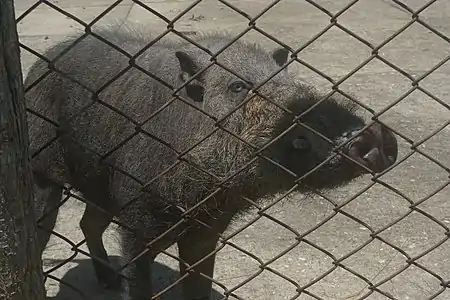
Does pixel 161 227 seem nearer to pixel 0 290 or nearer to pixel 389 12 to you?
pixel 0 290

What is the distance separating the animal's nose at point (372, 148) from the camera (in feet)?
8.25

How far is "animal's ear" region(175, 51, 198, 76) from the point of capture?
3205 millimetres

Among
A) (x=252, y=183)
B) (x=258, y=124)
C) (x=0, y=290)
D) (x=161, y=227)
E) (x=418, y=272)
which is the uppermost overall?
(x=0, y=290)

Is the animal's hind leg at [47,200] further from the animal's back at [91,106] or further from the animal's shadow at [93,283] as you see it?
the animal's shadow at [93,283]

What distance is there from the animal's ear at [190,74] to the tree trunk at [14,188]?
1407 millimetres

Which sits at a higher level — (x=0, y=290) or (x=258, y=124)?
(x=0, y=290)

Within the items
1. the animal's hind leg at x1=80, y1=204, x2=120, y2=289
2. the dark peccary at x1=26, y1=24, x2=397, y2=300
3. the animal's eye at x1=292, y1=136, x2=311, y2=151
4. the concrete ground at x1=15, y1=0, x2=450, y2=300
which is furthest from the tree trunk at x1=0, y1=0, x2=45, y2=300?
the animal's hind leg at x1=80, y1=204, x2=120, y2=289

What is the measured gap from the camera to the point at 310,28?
26.2 ft

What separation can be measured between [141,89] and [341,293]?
139 centimetres

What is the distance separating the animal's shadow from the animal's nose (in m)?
1.66

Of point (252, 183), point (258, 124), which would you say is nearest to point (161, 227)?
point (252, 183)

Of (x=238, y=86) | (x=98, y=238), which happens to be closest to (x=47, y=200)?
(x=98, y=238)

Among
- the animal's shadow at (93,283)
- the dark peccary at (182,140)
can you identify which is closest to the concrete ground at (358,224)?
the animal's shadow at (93,283)

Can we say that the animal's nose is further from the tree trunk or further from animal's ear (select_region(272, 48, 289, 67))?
the tree trunk
